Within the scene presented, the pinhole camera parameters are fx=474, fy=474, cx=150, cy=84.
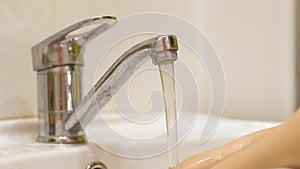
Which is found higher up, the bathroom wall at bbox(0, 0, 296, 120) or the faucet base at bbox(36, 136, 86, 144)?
the bathroom wall at bbox(0, 0, 296, 120)

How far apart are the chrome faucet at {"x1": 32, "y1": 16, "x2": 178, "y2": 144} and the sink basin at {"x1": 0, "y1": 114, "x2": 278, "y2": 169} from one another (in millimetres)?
21

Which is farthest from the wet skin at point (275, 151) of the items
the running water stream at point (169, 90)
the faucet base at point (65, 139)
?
the faucet base at point (65, 139)

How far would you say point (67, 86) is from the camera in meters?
0.52

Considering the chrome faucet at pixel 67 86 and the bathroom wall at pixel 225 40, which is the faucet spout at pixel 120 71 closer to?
the chrome faucet at pixel 67 86

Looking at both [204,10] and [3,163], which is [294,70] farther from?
[3,163]

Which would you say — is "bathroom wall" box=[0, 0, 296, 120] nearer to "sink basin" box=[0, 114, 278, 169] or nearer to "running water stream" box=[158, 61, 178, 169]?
"sink basin" box=[0, 114, 278, 169]

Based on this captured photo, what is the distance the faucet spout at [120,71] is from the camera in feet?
1.43

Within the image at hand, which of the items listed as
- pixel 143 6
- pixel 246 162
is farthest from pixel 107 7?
pixel 246 162

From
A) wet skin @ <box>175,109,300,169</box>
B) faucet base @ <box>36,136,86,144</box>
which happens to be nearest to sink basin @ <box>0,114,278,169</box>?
faucet base @ <box>36,136,86,144</box>

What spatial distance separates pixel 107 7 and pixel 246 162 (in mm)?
420

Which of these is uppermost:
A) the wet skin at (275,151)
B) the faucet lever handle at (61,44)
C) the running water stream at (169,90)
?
the faucet lever handle at (61,44)

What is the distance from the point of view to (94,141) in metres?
0.54

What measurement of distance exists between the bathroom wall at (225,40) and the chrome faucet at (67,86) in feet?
0.20

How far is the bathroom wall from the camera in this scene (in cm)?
57
